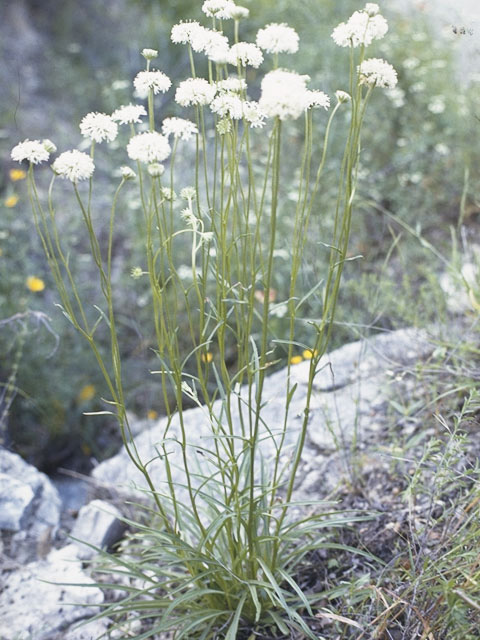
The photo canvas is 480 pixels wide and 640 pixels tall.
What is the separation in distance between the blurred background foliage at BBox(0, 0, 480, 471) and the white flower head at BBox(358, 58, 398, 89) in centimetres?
69

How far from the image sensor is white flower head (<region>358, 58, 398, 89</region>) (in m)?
1.18

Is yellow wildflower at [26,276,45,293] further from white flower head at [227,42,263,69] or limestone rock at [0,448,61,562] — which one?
white flower head at [227,42,263,69]

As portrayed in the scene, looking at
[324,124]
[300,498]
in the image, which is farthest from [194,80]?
[324,124]

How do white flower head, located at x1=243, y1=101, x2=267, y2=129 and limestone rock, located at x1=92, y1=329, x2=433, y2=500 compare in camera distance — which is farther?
limestone rock, located at x1=92, y1=329, x2=433, y2=500

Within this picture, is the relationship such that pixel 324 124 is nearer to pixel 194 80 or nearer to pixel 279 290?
pixel 279 290

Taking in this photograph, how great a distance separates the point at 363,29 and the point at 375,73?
0.08m

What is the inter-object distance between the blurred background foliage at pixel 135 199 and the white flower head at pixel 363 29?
0.74 m

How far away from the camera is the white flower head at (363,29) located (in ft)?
3.74

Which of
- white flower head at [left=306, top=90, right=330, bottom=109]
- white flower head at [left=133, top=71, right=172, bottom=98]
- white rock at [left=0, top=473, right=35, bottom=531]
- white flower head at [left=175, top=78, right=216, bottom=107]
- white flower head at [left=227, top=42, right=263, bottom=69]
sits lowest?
white rock at [left=0, top=473, right=35, bottom=531]

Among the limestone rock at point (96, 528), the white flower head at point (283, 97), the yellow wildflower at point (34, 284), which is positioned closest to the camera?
the white flower head at point (283, 97)

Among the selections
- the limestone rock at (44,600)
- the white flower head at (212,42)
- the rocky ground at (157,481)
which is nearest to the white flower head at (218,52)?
the white flower head at (212,42)

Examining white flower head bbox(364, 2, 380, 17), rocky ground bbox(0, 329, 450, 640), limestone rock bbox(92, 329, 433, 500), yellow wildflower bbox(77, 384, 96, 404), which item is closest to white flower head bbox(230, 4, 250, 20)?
white flower head bbox(364, 2, 380, 17)

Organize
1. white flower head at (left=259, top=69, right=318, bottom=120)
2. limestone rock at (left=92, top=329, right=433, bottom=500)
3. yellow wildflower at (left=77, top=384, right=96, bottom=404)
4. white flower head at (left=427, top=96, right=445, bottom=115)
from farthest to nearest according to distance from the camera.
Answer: white flower head at (left=427, top=96, right=445, bottom=115)
yellow wildflower at (left=77, top=384, right=96, bottom=404)
limestone rock at (left=92, top=329, right=433, bottom=500)
white flower head at (left=259, top=69, right=318, bottom=120)

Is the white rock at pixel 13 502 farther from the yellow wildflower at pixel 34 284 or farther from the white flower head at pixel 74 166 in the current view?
the white flower head at pixel 74 166
